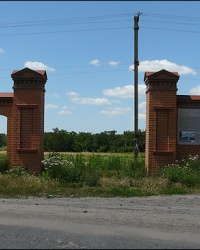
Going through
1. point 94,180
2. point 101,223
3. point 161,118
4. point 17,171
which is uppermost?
point 161,118

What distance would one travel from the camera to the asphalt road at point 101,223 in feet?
20.6

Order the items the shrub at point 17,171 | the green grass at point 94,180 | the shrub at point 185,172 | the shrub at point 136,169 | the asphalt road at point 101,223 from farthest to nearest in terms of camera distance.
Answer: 1. the shrub at point 136,169
2. the shrub at point 17,171
3. the shrub at point 185,172
4. the green grass at point 94,180
5. the asphalt road at point 101,223

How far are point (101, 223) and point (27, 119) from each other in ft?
23.1

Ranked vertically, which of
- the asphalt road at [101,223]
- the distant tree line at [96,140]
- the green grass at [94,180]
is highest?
the distant tree line at [96,140]

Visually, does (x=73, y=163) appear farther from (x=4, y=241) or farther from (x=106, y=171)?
(x=4, y=241)

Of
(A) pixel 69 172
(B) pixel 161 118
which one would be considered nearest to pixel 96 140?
(B) pixel 161 118

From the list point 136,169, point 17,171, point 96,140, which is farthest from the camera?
point 96,140

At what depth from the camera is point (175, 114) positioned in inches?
557

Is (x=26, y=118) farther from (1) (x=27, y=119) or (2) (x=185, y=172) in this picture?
(2) (x=185, y=172)

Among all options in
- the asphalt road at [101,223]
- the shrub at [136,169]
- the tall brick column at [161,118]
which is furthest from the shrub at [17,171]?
the tall brick column at [161,118]

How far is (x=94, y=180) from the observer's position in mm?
12664

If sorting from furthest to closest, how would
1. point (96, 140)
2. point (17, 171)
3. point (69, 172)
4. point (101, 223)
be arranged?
point (96, 140)
point (17, 171)
point (69, 172)
point (101, 223)

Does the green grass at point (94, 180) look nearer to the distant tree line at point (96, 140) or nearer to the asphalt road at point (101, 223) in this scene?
the asphalt road at point (101, 223)

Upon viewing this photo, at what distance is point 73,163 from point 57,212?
571 cm
